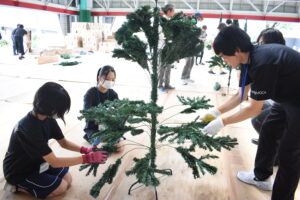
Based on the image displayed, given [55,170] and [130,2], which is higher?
[130,2]

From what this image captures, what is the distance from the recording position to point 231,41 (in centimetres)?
127

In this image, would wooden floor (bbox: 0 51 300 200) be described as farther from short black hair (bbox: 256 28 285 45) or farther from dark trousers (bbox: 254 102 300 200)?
short black hair (bbox: 256 28 285 45)

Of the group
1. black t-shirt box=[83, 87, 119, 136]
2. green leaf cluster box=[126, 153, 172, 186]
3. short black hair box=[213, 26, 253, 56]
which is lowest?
green leaf cluster box=[126, 153, 172, 186]

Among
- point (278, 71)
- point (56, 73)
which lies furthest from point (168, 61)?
point (56, 73)

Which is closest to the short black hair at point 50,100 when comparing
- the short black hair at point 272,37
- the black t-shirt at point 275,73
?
the black t-shirt at point 275,73

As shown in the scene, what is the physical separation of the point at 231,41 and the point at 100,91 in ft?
4.85

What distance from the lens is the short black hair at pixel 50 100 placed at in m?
1.29

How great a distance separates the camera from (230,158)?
2.25 metres

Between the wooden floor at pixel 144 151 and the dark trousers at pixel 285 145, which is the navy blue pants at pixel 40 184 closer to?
the wooden floor at pixel 144 151

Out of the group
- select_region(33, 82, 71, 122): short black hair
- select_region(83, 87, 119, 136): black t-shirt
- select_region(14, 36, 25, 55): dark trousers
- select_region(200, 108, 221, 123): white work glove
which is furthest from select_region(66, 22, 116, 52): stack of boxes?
select_region(33, 82, 71, 122): short black hair

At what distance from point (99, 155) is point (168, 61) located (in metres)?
0.68

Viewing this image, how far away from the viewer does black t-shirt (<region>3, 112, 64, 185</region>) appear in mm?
1372

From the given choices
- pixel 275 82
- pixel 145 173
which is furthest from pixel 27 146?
pixel 275 82

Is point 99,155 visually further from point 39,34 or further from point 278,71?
point 39,34
